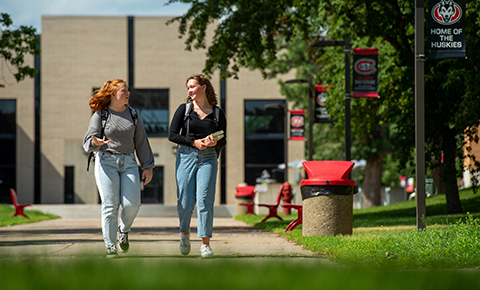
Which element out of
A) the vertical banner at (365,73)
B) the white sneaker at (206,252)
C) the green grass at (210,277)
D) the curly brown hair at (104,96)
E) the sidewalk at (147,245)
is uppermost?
the vertical banner at (365,73)

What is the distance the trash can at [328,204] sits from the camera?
10047mm

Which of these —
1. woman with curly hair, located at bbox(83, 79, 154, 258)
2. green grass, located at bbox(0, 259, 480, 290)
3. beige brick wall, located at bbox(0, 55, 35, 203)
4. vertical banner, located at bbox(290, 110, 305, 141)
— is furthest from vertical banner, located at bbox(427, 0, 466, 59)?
beige brick wall, located at bbox(0, 55, 35, 203)

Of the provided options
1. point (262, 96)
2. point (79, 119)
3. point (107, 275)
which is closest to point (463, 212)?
point (107, 275)

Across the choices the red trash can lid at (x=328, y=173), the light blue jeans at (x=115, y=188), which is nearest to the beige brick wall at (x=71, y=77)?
the red trash can lid at (x=328, y=173)

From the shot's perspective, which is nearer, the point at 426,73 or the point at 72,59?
the point at 426,73

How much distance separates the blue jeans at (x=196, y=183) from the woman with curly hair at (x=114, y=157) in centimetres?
48

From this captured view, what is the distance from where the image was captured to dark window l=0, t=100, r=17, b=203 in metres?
47.2

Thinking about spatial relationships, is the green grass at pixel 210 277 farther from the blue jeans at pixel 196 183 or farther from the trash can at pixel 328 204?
the trash can at pixel 328 204

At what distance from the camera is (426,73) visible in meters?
16.1

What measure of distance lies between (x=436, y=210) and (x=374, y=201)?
16819 mm

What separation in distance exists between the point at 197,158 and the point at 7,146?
144 feet

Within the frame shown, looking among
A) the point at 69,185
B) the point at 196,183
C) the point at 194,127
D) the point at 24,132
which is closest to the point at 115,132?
the point at 194,127

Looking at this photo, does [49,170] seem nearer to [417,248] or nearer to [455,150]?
[455,150]

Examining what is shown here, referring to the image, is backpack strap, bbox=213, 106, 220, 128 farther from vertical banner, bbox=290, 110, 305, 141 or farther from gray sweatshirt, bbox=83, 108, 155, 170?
vertical banner, bbox=290, 110, 305, 141
